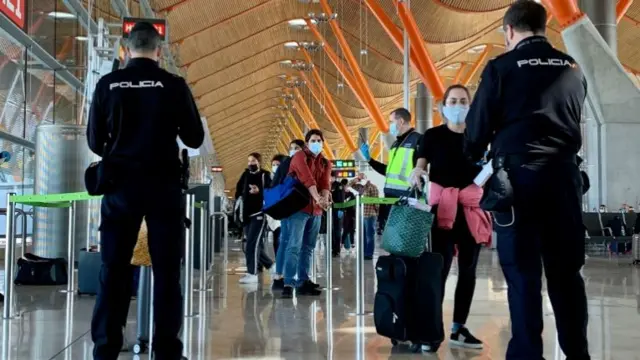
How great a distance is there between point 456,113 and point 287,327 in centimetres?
200

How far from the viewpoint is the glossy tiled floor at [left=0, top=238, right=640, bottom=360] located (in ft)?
14.9

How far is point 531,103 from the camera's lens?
10.7 ft

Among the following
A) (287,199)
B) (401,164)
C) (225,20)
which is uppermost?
(225,20)

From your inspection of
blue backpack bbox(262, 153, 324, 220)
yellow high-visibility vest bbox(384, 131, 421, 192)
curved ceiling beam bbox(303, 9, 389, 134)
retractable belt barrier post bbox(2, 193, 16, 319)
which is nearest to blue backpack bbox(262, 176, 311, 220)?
blue backpack bbox(262, 153, 324, 220)

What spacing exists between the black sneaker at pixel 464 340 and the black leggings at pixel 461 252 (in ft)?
0.22

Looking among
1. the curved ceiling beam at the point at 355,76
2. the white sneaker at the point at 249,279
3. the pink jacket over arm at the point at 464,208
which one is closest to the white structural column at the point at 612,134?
the white sneaker at the point at 249,279

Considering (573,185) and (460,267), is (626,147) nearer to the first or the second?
(460,267)

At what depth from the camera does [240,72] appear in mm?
41781

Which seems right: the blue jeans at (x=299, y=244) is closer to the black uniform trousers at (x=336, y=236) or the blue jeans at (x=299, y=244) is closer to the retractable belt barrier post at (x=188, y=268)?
the retractable belt barrier post at (x=188, y=268)

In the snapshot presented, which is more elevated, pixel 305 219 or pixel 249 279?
pixel 305 219

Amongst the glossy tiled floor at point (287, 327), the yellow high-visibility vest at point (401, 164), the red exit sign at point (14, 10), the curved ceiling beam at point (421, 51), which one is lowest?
the glossy tiled floor at point (287, 327)

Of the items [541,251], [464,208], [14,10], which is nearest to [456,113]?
[464,208]

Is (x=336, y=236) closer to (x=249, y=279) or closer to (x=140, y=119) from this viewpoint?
(x=249, y=279)

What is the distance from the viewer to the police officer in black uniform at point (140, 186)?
11.8 feet
